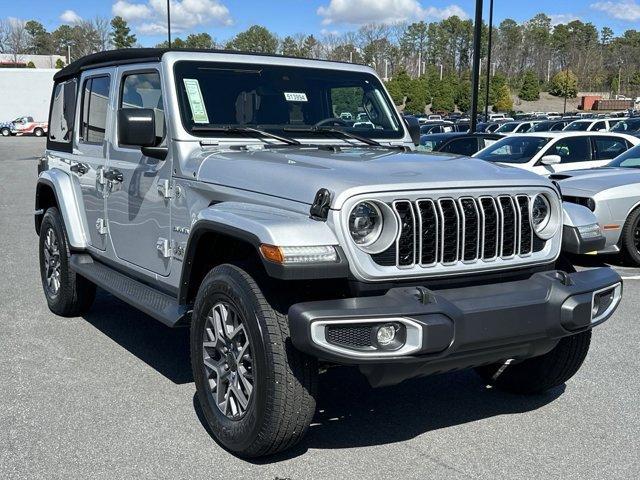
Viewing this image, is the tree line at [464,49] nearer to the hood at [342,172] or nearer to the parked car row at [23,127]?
the parked car row at [23,127]

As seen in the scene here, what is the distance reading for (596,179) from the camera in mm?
9062

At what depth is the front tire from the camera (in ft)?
11.6

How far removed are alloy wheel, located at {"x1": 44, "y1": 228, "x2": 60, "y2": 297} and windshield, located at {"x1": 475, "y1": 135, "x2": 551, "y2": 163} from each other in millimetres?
7782

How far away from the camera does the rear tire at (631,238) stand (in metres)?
8.82

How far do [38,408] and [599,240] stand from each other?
334 cm

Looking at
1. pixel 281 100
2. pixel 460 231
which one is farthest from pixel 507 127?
pixel 460 231

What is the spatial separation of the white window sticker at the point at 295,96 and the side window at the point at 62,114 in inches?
87.2

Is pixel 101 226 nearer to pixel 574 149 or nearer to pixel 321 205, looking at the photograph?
pixel 321 205

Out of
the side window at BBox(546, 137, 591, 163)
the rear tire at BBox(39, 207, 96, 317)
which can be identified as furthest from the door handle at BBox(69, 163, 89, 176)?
the side window at BBox(546, 137, 591, 163)

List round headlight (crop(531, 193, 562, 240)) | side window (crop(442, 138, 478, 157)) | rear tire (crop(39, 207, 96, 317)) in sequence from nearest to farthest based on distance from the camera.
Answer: round headlight (crop(531, 193, 562, 240)), rear tire (crop(39, 207, 96, 317)), side window (crop(442, 138, 478, 157))

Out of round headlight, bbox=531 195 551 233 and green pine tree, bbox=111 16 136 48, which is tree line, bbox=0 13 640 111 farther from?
round headlight, bbox=531 195 551 233

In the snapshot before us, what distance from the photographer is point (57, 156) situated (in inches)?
266

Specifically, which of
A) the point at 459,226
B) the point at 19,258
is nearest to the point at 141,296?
the point at 459,226

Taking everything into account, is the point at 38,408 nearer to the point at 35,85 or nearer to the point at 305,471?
the point at 305,471
